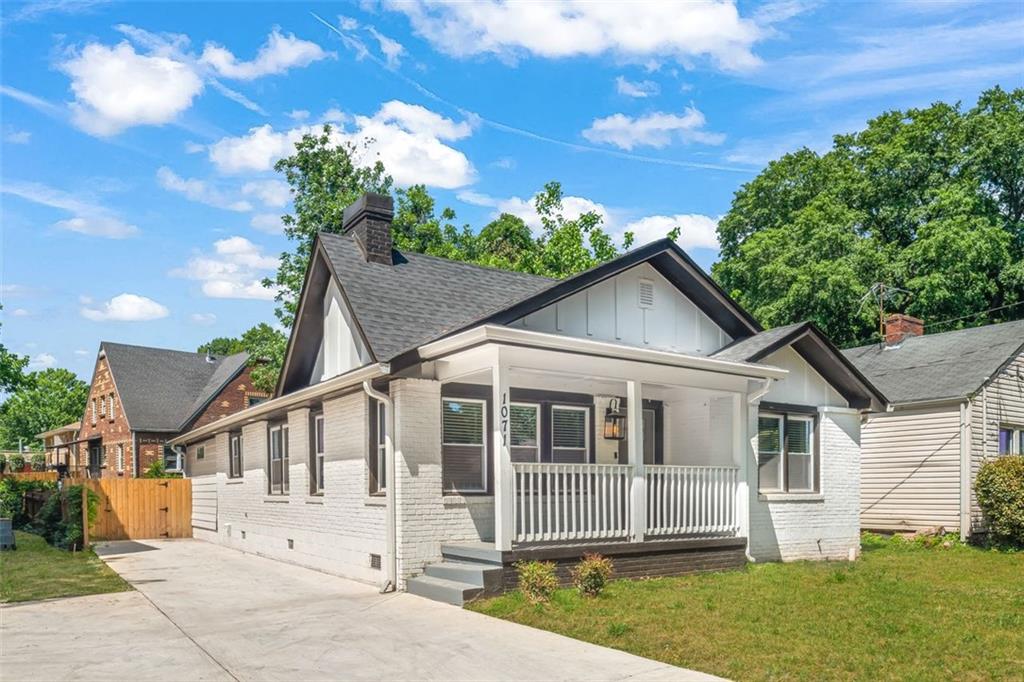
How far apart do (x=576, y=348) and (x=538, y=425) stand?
2774 millimetres

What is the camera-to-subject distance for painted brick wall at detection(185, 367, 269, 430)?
112 ft

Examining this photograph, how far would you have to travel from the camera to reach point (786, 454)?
14.9 m

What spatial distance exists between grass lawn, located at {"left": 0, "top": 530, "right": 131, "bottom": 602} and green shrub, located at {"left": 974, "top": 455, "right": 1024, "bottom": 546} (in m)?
16.1

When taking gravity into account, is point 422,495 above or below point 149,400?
below

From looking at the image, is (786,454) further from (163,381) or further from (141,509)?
(163,381)

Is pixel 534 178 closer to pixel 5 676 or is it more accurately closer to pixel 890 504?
pixel 890 504

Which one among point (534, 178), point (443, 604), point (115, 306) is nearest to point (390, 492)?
point (443, 604)

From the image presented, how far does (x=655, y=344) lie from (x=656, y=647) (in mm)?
7351

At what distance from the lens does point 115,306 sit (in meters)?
70.9

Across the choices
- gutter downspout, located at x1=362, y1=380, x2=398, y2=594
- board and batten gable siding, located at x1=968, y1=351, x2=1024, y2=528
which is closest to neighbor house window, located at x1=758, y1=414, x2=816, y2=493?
board and batten gable siding, located at x1=968, y1=351, x2=1024, y2=528

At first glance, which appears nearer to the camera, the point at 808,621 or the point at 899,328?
the point at 808,621

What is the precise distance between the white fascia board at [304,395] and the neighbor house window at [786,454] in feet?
22.4

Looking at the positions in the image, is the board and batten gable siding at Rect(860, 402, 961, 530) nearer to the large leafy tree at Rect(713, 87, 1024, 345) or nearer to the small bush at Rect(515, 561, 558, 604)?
the large leafy tree at Rect(713, 87, 1024, 345)

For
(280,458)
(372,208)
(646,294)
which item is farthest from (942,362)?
(280,458)
